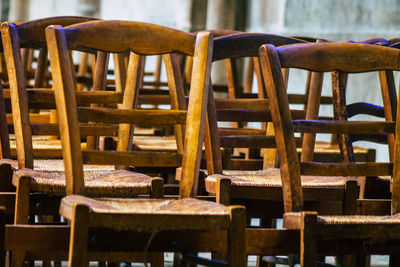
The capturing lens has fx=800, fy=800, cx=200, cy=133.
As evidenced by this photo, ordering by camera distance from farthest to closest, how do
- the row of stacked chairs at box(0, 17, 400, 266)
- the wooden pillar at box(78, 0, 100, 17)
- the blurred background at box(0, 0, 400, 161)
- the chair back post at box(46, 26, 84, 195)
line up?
the wooden pillar at box(78, 0, 100, 17)
the blurred background at box(0, 0, 400, 161)
the chair back post at box(46, 26, 84, 195)
the row of stacked chairs at box(0, 17, 400, 266)

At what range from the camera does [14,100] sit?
2.45 m

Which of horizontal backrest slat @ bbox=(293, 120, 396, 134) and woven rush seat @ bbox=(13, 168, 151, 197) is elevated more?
horizontal backrest slat @ bbox=(293, 120, 396, 134)

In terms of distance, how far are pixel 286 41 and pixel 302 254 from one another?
1.04 m

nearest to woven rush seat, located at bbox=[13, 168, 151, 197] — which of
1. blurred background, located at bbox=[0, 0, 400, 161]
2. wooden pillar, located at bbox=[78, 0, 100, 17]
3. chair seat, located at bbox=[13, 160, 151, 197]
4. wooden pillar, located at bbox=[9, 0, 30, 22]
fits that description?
chair seat, located at bbox=[13, 160, 151, 197]

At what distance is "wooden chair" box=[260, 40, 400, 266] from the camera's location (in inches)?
78.0

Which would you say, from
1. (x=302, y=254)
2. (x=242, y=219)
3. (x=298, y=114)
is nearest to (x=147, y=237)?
(x=242, y=219)

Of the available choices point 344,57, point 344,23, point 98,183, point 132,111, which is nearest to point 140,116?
point 132,111

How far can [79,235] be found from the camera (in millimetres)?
1804

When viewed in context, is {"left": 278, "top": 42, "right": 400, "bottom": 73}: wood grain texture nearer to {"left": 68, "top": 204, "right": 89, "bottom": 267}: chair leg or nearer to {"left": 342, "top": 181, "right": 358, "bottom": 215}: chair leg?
{"left": 342, "top": 181, "right": 358, "bottom": 215}: chair leg

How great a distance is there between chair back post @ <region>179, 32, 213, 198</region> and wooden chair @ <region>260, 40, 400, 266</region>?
0.17 m

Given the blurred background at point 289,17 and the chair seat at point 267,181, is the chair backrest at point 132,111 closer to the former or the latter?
the chair seat at point 267,181

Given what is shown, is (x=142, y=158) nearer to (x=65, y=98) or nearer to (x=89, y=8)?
(x=65, y=98)

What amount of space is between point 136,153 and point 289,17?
595cm

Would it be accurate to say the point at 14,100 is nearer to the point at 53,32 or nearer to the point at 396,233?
the point at 53,32
